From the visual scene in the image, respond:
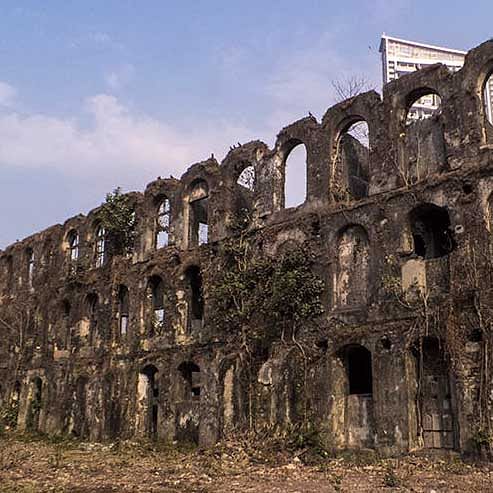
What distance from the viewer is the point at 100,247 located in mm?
27094

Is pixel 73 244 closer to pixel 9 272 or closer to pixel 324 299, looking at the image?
pixel 9 272

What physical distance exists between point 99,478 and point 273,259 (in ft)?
25.7

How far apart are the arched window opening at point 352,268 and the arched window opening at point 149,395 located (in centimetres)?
788

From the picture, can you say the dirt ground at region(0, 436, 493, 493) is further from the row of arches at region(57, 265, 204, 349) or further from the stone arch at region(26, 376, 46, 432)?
the stone arch at region(26, 376, 46, 432)

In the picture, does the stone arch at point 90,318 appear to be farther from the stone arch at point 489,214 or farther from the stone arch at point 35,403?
the stone arch at point 489,214

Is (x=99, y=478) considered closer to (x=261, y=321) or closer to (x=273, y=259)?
(x=261, y=321)

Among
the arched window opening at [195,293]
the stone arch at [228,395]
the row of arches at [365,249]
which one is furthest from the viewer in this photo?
the arched window opening at [195,293]

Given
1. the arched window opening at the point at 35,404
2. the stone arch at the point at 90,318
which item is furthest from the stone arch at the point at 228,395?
the arched window opening at the point at 35,404

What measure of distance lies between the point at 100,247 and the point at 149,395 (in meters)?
7.27

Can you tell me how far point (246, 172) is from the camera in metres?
22.2

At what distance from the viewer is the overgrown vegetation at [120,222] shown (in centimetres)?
2548

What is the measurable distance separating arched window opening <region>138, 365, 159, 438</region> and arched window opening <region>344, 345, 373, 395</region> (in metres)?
7.30

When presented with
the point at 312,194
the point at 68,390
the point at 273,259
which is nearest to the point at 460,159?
the point at 312,194

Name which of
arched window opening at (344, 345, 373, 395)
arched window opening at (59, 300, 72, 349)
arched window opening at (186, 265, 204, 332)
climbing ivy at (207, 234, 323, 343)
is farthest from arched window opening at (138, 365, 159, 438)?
arched window opening at (344, 345, 373, 395)
